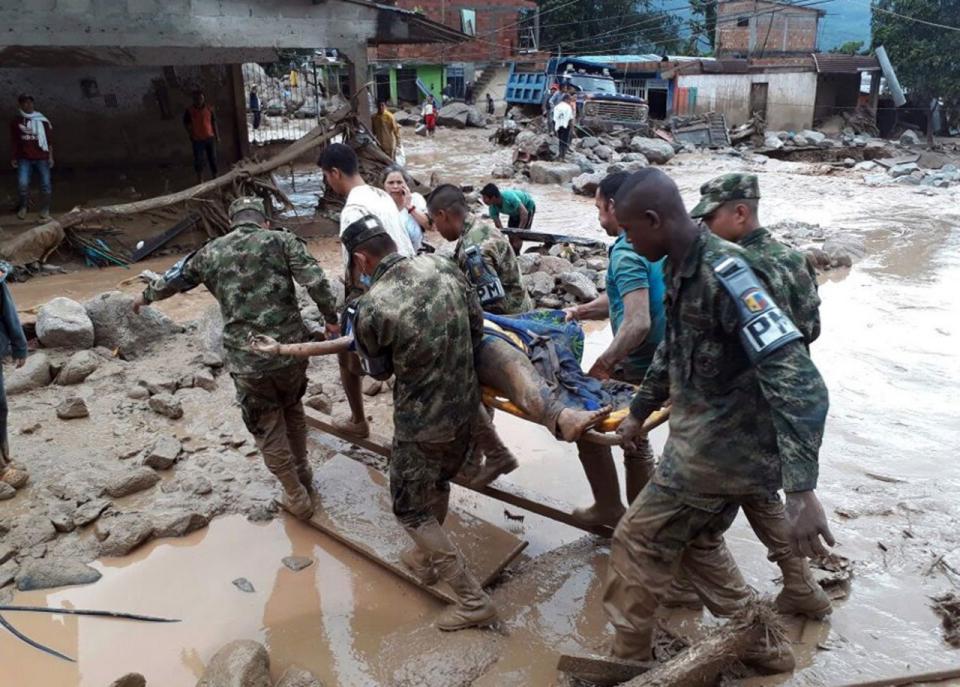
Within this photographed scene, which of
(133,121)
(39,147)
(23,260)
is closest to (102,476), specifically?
(23,260)

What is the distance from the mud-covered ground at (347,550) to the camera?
3244mm

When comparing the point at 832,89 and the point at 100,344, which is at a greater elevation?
the point at 832,89

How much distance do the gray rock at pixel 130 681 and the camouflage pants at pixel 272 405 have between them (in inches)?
51.6

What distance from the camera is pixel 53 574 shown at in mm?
3797

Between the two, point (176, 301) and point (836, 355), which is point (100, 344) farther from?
point (836, 355)

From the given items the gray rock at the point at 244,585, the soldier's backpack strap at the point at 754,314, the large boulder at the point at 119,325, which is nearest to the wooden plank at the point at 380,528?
the gray rock at the point at 244,585

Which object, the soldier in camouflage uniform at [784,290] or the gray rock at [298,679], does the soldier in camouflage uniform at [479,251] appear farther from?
the gray rock at [298,679]

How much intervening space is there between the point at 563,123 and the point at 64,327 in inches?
629

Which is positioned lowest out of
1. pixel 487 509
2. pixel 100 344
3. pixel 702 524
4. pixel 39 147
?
pixel 487 509

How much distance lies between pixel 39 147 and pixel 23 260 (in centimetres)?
226

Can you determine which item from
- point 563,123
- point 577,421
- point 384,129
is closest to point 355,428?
point 577,421

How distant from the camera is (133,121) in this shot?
44.4ft

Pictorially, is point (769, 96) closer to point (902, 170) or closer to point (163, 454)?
point (902, 170)

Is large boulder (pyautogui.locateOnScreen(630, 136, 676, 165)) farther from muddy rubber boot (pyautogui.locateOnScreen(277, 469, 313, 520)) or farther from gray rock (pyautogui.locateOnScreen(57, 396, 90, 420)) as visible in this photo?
muddy rubber boot (pyautogui.locateOnScreen(277, 469, 313, 520))
